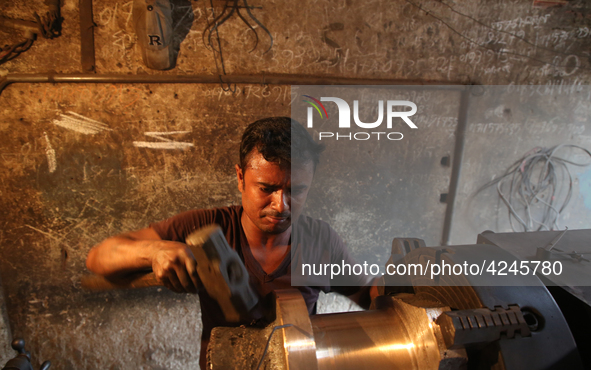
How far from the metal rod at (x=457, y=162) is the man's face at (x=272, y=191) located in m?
1.43

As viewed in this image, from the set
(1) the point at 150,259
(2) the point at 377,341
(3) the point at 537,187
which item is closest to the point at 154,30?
(1) the point at 150,259

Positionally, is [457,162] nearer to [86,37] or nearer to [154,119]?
[154,119]

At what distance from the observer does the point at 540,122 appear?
2.19 meters

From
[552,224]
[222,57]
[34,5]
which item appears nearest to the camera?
[34,5]

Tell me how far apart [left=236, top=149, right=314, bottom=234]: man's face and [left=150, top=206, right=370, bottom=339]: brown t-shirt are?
14cm

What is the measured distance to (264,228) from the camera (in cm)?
121

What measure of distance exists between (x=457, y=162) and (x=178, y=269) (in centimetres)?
203

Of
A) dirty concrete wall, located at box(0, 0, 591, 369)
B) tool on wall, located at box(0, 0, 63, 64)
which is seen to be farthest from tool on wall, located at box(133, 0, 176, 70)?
tool on wall, located at box(0, 0, 63, 64)

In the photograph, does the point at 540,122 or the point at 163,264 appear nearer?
the point at 163,264

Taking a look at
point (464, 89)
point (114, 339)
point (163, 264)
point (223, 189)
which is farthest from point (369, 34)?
point (114, 339)

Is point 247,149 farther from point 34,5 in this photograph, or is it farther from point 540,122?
point 540,122

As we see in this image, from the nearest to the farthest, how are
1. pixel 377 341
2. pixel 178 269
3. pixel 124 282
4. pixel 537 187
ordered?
pixel 377 341
pixel 178 269
pixel 124 282
pixel 537 187

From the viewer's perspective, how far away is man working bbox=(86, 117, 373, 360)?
113 centimetres

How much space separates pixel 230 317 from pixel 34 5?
1.97m
